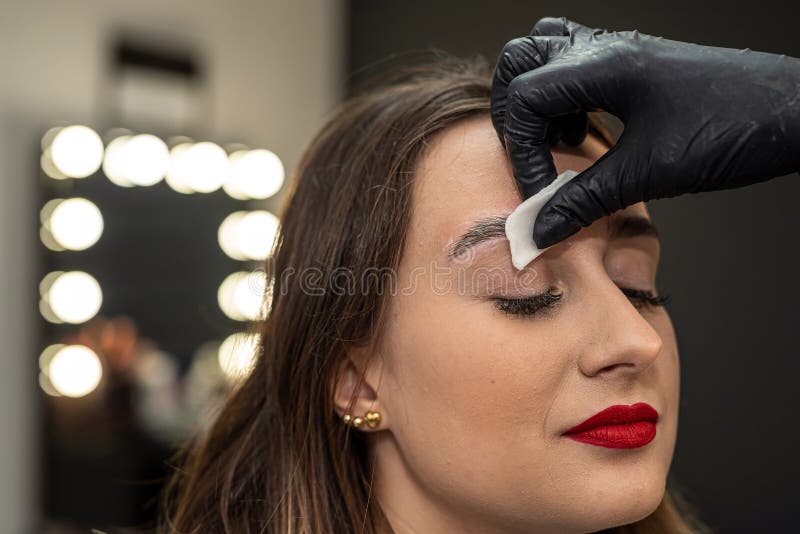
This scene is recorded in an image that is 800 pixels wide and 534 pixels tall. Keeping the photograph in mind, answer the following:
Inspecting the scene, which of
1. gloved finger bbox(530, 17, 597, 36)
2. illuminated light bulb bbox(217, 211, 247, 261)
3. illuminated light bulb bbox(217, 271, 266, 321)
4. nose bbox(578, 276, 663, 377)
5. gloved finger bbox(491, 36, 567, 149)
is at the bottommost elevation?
illuminated light bulb bbox(217, 271, 266, 321)

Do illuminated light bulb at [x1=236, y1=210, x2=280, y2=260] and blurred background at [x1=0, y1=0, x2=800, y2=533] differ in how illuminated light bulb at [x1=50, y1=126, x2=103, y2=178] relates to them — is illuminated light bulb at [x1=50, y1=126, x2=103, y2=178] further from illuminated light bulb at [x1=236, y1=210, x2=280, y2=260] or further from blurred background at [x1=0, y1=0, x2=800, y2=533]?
illuminated light bulb at [x1=236, y1=210, x2=280, y2=260]

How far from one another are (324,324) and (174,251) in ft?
5.03

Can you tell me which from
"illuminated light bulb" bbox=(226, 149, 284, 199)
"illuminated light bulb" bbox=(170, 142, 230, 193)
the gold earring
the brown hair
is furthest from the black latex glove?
"illuminated light bulb" bbox=(226, 149, 284, 199)

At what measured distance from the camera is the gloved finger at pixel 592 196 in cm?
70

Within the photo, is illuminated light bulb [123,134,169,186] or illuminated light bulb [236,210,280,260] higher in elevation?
illuminated light bulb [123,134,169,186]

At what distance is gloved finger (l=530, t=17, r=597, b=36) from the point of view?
0.76 metres

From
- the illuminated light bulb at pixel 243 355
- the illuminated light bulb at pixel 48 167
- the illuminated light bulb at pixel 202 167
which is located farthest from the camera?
the illuminated light bulb at pixel 202 167

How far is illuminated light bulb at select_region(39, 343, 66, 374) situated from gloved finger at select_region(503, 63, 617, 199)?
1708mm

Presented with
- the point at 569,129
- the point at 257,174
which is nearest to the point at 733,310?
the point at 569,129

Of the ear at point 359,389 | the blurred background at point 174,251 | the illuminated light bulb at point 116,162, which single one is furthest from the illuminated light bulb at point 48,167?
the ear at point 359,389

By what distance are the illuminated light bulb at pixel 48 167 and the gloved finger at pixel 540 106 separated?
169 cm

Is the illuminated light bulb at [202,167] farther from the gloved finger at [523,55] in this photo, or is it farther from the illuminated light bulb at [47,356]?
the gloved finger at [523,55]

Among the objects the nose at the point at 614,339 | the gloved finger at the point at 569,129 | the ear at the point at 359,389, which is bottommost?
the ear at the point at 359,389

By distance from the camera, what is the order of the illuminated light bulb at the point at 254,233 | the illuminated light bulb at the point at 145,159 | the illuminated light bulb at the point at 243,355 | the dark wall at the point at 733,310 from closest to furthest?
the illuminated light bulb at the point at 243,355 < the dark wall at the point at 733,310 < the illuminated light bulb at the point at 145,159 < the illuminated light bulb at the point at 254,233
